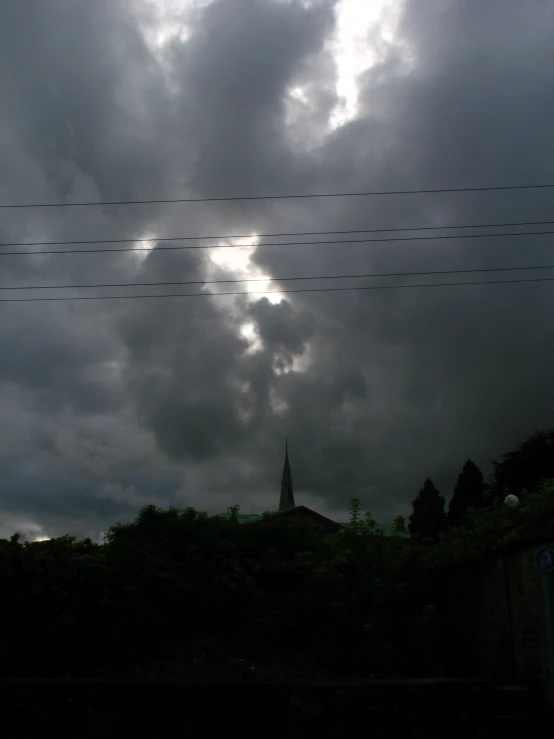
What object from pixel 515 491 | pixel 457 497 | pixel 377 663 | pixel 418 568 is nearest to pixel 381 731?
pixel 377 663

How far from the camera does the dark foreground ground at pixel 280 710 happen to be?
775 cm

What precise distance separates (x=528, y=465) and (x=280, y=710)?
32827 millimetres

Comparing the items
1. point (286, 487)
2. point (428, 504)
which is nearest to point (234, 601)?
point (428, 504)

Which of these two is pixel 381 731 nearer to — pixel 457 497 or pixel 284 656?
pixel 284 656

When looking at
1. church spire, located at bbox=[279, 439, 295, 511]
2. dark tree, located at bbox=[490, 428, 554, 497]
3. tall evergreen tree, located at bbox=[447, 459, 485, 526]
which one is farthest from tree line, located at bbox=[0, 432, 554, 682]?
church spire, located at bbox=[279, 439, 295, 511]

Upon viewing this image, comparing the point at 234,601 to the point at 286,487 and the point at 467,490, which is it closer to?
the point at 467,490

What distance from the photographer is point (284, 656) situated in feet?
35.5

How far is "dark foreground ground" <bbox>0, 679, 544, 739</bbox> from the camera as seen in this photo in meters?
7.75

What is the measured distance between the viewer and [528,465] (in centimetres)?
3709

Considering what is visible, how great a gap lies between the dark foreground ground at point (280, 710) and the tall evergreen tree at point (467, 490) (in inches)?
1534

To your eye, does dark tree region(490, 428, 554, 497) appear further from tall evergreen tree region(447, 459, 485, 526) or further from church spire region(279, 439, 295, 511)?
church spire region(279, 439, 295, 511)

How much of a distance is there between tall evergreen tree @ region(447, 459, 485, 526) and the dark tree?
7.78 meters

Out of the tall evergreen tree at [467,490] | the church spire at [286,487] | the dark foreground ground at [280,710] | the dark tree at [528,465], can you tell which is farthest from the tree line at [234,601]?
the church spire at [286,487]

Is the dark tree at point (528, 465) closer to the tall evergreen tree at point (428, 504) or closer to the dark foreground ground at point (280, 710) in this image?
the tall evergreen tree at point (428, 504)
